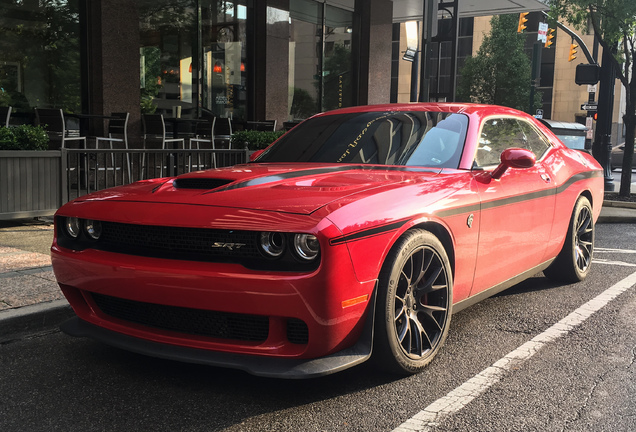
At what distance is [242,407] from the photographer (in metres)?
3.17

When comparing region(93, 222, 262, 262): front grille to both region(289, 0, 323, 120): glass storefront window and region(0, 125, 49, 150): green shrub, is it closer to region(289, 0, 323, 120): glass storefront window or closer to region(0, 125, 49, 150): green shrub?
region(0, 125, 49, 150): green shrub

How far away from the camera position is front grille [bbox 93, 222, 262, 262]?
3127 mm

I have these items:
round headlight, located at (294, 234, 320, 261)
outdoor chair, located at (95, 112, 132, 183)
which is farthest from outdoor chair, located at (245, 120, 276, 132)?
round headlight, located at (294, 234, 320, 261)

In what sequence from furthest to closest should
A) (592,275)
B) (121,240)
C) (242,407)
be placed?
(592,275)
(121,240)
(242,407)

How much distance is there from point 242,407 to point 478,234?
1.81 m

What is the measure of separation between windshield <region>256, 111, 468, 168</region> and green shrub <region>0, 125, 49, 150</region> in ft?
14.1

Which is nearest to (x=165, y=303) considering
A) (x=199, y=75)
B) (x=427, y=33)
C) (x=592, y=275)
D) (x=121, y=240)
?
(x=121, y=240)

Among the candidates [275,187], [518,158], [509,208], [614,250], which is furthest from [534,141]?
[614,250]

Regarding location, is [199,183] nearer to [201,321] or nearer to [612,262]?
[201,321]

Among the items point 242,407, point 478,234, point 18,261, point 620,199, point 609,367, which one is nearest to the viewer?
point 242,407

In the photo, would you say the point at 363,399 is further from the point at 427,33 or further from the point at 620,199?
the point at 620,199

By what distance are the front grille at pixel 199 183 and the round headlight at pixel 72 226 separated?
1.88ft

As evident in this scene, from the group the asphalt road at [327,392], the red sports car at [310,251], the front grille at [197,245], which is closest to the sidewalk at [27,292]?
the asphalt road at [327,392]

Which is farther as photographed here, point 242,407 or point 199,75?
point 199,75
